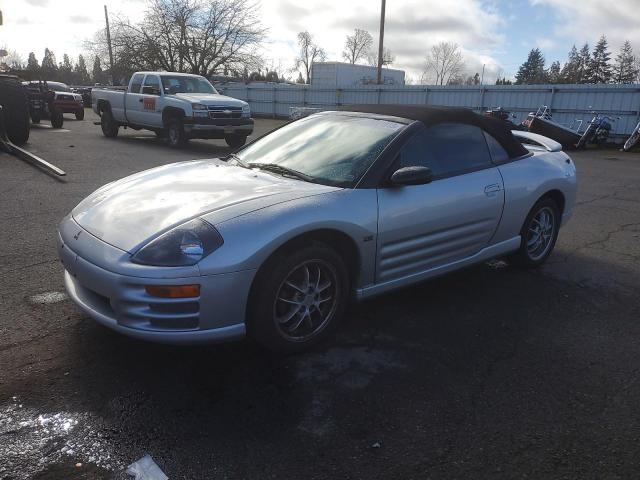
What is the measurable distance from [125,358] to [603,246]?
16.5 ft

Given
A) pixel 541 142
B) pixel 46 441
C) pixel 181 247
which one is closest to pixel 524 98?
pixel 541 142

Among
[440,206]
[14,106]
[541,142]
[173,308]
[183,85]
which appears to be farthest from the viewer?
[183,85]

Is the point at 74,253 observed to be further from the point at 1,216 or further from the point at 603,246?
the point at 603,246

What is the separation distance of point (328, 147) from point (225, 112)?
32.2 ft

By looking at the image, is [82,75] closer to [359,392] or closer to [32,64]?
[32,64]

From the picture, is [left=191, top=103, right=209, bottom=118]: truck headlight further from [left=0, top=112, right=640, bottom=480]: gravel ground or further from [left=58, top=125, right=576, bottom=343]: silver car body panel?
[left=58, top=125, right=576, bottom=343]: silver car body panel

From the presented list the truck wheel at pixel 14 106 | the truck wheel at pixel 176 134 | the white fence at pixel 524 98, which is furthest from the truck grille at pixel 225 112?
the white fence at pixel 524 98

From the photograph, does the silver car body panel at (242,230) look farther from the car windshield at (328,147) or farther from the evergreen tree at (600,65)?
the evergreen tree at (600,65)

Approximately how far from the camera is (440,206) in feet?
11.8

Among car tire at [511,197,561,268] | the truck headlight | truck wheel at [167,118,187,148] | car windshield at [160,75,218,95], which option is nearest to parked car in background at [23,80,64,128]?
car windshield at [160,75,218,95]

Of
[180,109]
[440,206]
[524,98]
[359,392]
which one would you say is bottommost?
[359,392]

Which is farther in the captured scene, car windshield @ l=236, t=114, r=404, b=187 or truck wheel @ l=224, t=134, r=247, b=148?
truck wheel @ l=224, t=134, r=247, b=148

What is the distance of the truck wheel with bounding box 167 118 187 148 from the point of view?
42.6 feet

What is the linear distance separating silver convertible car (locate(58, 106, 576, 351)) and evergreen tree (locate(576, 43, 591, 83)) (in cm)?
8318
